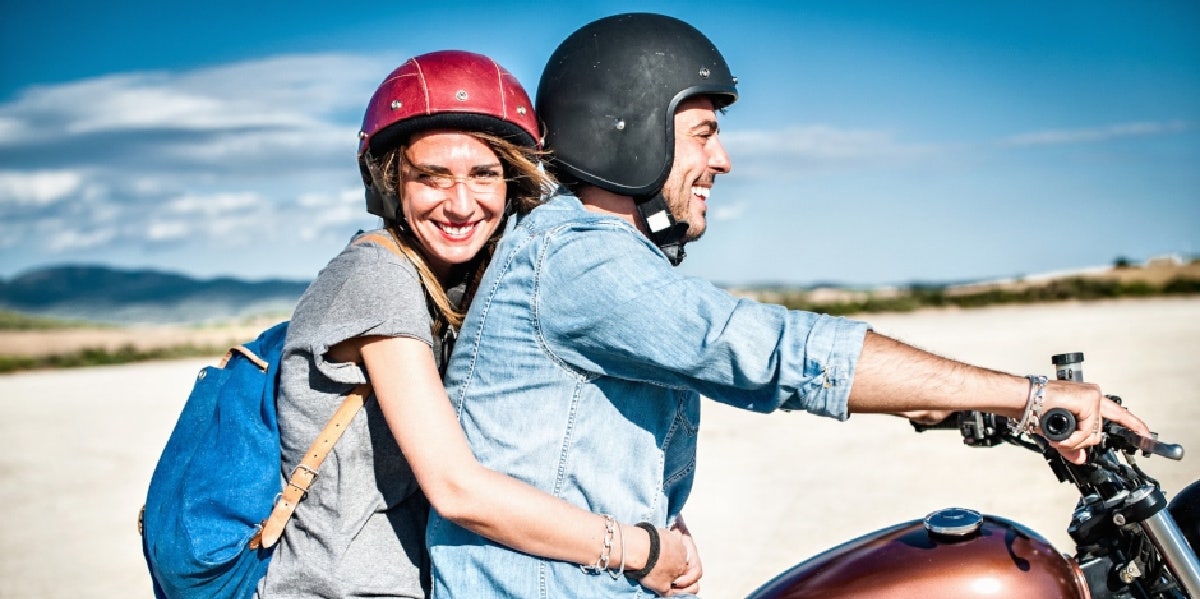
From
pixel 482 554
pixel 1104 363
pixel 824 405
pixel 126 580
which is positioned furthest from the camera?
pixel 1104 363

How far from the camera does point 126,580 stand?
7379mm

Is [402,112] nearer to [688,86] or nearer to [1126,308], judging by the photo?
Answer: [688,86]

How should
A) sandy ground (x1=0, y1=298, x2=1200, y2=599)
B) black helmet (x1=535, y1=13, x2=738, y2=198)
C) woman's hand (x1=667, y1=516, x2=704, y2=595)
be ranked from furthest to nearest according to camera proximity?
sandy ground (x1=0, y1=298, x2=1200, y2=599) < black helmet (x1=535, y1=13, x2=738, y2=198) < woman's hand (x1=667, y1=516, x2=704, y2=595)

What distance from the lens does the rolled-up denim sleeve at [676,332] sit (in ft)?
7.26

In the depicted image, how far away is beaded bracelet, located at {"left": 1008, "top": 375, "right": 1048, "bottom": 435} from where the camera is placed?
7.23 ft

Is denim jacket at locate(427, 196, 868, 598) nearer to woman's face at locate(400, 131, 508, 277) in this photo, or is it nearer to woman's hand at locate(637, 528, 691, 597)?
woman's hand at locate(637, 528, 691, 597)

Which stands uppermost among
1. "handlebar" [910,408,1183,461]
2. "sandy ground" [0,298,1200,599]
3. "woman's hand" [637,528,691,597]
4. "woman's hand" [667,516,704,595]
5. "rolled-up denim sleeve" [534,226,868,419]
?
"rolled-up denim sleeve" [534,226,868,419]

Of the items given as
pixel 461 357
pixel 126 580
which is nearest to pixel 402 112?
pixel 461 357

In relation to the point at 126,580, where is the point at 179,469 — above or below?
above

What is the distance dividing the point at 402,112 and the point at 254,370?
0.83m

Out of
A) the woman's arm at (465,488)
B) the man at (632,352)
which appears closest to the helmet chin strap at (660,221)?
the man at (632,352)

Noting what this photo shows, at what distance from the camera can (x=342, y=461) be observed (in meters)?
2.70

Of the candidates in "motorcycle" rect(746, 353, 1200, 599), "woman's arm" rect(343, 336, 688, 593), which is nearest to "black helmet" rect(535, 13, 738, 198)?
"woman's arm" rect(343, 336, 688, 593)

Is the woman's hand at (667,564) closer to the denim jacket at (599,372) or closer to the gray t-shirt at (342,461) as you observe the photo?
the denim jacket at (599,372)
